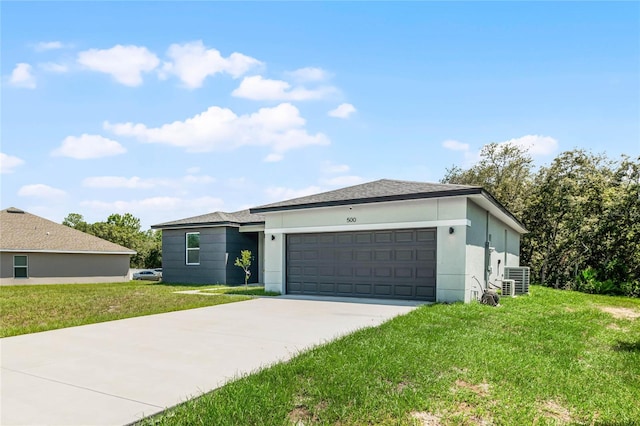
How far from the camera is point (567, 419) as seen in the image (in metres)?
3.47

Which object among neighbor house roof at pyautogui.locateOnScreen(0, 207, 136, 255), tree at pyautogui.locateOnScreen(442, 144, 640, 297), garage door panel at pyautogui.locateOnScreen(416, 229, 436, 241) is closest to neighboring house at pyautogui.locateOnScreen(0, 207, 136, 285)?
neighbor house roof at pyautogui.locateOnScreen(0, 207, 136, 255)

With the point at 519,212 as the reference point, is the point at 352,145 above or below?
above

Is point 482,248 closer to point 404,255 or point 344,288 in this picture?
point 404,255

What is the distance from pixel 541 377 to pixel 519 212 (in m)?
22.1

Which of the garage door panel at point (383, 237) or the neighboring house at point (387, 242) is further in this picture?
the garage door panel at point (383, 237)

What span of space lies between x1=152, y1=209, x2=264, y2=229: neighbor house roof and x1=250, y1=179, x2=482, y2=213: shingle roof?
4.45m

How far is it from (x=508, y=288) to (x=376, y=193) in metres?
5.59

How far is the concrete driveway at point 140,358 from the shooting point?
11.5ft

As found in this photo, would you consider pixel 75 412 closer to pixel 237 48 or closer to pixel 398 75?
pixel 237 48

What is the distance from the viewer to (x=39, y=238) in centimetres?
2228

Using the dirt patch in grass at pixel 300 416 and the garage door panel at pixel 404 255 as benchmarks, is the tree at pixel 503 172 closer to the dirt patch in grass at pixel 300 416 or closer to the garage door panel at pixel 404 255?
the garage door panel at pixel 404 255

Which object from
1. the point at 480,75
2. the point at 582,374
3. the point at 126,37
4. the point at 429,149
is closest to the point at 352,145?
the point at 429,149

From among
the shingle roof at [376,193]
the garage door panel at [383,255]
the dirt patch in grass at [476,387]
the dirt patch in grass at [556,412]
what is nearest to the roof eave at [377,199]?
the shingle roof at [376,193]

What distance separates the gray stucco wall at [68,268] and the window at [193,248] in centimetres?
829
